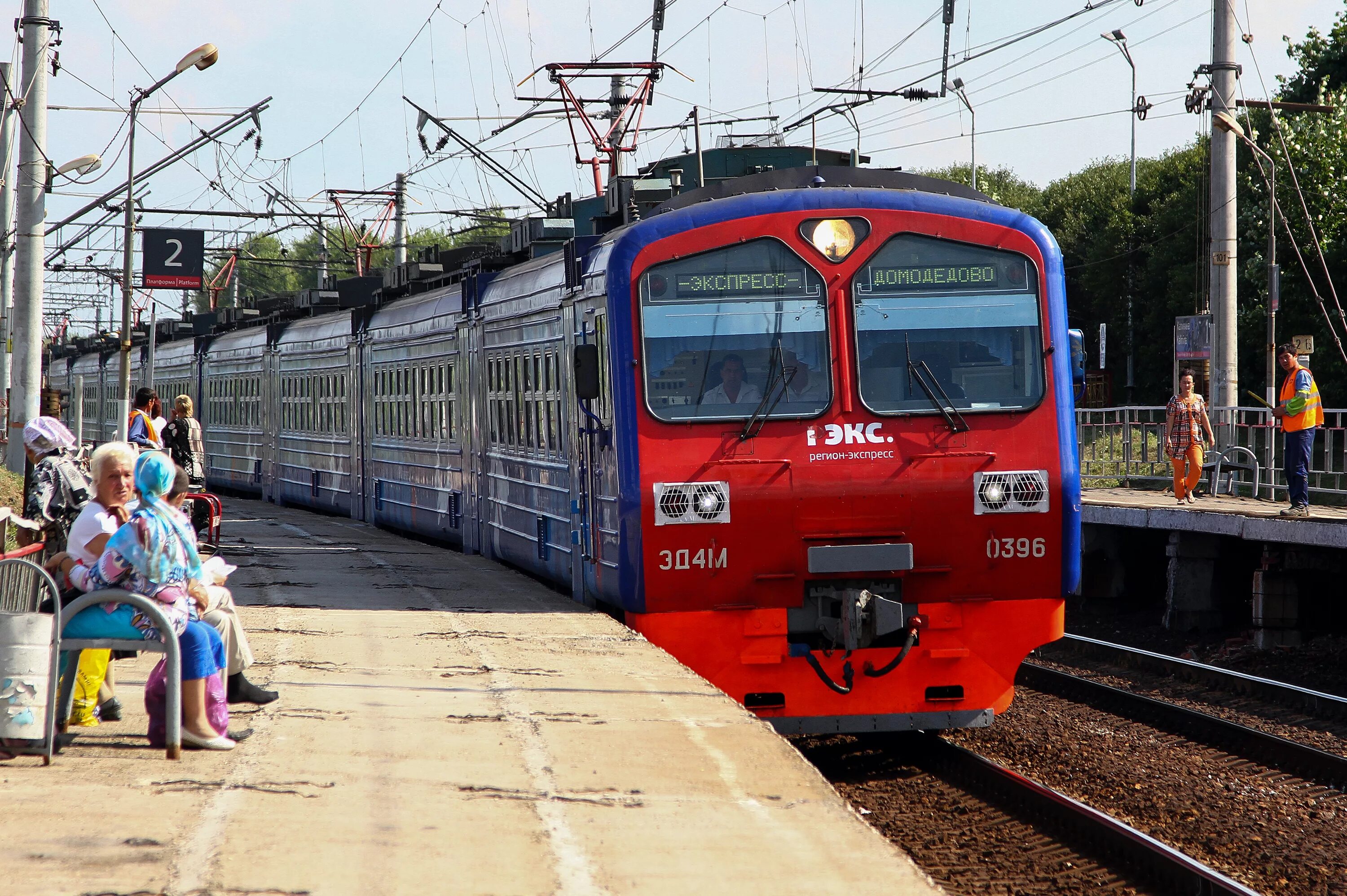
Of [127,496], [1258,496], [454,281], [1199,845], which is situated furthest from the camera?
[1258,496]

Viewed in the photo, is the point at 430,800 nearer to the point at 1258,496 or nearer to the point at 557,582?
the point at 557,582

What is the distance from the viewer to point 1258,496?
1906 cm

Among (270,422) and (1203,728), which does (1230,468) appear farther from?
(270,422)

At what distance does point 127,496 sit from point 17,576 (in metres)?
0.68

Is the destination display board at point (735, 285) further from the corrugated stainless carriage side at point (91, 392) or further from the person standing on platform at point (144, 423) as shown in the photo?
the corrugated stainless carriage side at point (91, 392)

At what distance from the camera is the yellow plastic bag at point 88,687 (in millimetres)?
6531

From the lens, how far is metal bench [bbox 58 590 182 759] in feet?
19.9

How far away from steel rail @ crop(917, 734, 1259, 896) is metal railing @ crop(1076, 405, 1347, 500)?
6.92 m

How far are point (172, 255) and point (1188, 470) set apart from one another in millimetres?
Answer: 24188

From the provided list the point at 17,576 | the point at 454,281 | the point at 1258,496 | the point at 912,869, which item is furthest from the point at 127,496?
the point at 1258,496

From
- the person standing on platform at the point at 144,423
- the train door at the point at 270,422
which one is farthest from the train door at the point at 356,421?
the train door at the point at 270,422

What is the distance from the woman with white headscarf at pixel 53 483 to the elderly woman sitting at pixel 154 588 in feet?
5.95

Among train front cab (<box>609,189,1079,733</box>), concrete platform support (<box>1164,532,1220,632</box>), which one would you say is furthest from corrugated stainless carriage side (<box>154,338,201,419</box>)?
train front cab (<box>609,189,1079,733</box>)

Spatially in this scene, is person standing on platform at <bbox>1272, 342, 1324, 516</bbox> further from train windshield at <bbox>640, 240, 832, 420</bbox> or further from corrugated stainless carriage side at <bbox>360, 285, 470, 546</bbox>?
train windshield at <bbox>640, 240, 832, 420</bbox>
